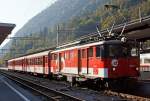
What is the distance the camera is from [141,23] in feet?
113

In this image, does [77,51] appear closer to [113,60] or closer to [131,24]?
[113,60]

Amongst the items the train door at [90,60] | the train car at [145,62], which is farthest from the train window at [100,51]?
the train car at [145,62]

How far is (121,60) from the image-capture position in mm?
20125

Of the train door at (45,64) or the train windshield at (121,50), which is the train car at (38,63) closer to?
the train door at (45,64)

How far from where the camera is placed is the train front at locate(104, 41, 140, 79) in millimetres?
19906

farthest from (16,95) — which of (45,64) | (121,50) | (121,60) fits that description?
(45,64)

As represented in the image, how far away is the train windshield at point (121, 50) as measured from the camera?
20.0 meters

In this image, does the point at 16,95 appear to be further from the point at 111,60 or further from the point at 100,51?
the point at 111,60

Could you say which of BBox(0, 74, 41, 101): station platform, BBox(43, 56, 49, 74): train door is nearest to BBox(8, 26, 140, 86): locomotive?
BBox(0, 74, 41, 101): station platform

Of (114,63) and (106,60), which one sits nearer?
(106,60)

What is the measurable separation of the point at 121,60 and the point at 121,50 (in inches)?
21.9

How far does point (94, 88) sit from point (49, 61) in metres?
13.5

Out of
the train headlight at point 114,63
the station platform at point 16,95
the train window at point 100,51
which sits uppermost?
the train window at point 100,51

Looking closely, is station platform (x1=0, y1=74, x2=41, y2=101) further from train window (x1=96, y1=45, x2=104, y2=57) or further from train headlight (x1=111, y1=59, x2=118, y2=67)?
train headlight (x1=111, y1=59, x2=118, y2=67)
